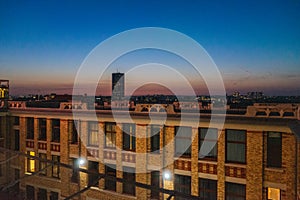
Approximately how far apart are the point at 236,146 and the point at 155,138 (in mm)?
3615

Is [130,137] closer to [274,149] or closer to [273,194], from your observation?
[274,149]

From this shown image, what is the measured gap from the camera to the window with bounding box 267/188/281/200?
11.0m

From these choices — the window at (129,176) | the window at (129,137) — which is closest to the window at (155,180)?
the window at (129,176)

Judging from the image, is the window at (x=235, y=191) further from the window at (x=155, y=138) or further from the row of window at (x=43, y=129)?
the row of window at (x=43, y=129)

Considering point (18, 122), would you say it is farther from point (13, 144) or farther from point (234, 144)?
point (234, 144)

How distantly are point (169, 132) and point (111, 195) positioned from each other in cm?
451

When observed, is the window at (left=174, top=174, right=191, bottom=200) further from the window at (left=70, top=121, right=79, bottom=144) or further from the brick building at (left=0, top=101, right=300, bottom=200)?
the window at (left=70, top=121, right=79, bottom=144)

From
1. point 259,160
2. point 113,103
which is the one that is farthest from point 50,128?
point 259,160

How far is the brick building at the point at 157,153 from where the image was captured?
35.9 feet

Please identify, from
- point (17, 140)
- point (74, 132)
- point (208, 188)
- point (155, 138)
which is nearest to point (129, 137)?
point (155, 138)

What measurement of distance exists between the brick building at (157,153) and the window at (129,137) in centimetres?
5

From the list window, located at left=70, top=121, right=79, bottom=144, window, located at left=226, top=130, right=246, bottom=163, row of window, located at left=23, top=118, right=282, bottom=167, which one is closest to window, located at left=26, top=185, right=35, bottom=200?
window, located at left=70, top=121, right=79, bottom=144

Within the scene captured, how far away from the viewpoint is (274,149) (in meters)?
11.1

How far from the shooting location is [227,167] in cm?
1185
